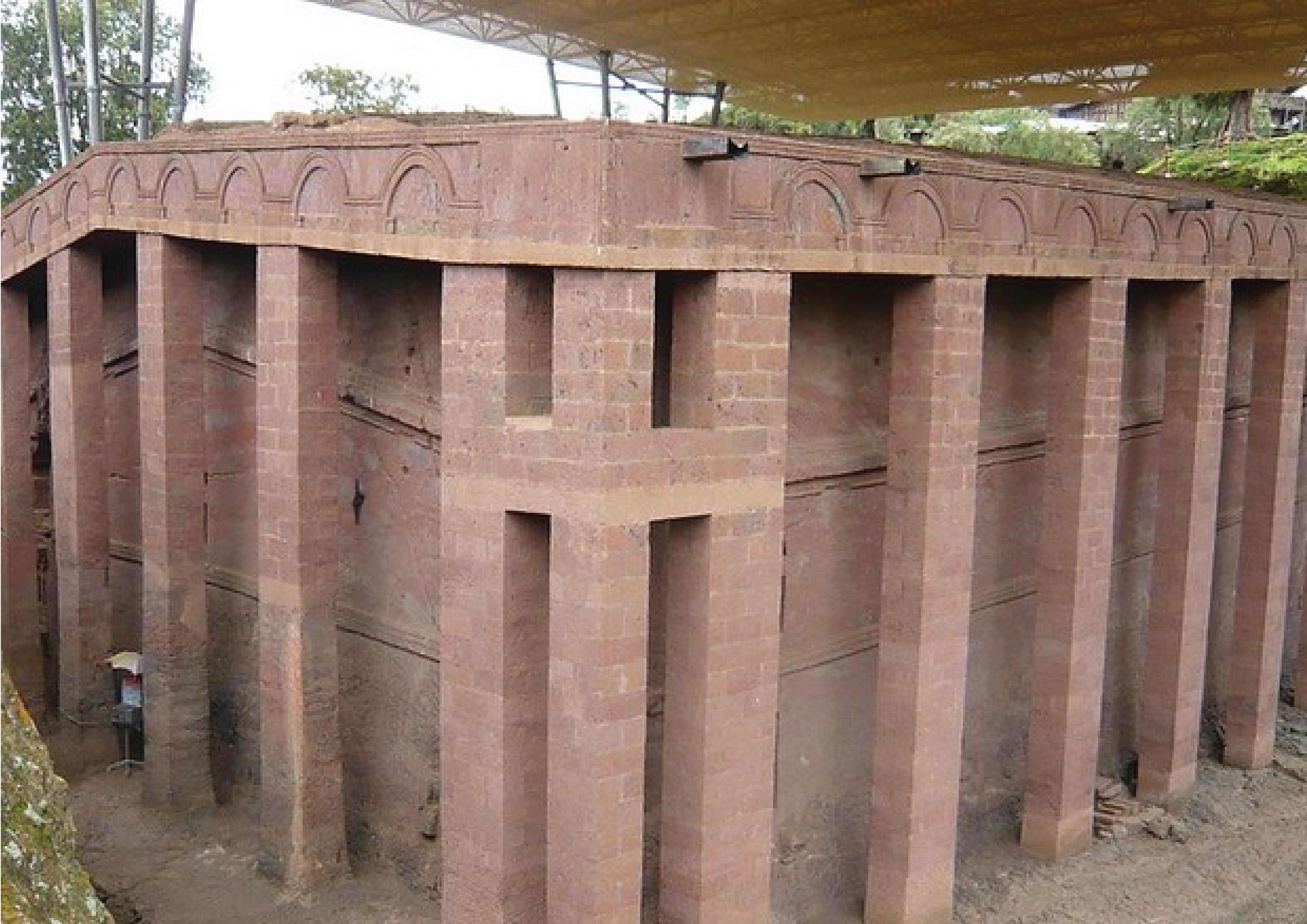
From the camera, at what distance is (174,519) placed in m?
10.1

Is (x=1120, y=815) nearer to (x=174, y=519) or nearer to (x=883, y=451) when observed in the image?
(x=883, y=451)

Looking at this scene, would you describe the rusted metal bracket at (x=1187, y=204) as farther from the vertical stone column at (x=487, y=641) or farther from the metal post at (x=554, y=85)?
the metal post at (x=554, y=85)

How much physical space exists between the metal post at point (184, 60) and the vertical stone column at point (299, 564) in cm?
994

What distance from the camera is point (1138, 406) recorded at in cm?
1173

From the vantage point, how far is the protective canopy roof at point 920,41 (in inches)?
732

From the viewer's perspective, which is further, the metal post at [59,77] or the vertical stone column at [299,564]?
the metal post at [59,77]

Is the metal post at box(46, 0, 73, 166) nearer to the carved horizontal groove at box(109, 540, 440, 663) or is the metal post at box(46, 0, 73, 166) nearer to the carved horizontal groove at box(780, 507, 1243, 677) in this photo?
the carved horizontal groove at box(109, 540, 440, 663)

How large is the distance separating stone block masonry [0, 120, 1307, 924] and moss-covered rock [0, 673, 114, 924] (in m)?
2.19

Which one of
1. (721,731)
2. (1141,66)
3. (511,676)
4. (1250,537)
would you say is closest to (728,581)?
(721,731)

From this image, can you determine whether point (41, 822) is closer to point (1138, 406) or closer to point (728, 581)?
point (728, 581)

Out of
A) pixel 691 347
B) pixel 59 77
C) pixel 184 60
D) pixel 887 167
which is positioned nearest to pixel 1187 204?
pixel 887 167

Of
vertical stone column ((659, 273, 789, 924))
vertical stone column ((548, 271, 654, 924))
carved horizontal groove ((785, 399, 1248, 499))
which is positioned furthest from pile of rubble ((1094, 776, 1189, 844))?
vertical stone column ((548, 271, 654, 924))

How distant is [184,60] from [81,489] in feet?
29.8

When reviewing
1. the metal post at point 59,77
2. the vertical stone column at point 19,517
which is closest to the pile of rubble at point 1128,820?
the vertical stone column at point 19,517
